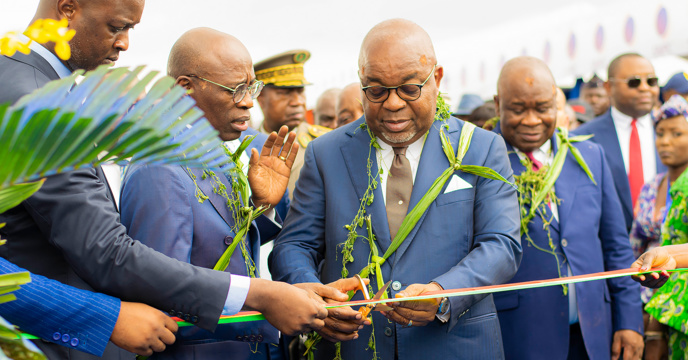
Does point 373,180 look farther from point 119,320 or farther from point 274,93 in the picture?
point 274,93

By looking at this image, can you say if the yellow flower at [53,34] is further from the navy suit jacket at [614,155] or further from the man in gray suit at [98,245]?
the navy suit jacket at [614,155]

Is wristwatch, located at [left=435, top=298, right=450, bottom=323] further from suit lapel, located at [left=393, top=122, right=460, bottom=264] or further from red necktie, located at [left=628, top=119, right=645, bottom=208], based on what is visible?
red necktie, located at [left=628, top=119, right=645, bottom=208]

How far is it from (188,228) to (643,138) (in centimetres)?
514

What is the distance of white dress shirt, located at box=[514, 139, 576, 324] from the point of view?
13.3 feet

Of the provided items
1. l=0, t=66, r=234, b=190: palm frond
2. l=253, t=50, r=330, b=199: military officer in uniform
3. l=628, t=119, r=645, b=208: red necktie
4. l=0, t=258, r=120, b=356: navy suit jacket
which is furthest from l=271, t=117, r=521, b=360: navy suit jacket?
l=628, t=119, r=645, b=208: red necktie

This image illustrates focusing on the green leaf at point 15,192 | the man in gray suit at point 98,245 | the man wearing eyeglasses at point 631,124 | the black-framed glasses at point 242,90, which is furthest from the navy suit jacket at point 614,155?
the green leaf at point 15,192

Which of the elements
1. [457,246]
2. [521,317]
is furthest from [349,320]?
[521,317]

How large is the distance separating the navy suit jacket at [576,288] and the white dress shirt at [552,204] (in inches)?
1.5

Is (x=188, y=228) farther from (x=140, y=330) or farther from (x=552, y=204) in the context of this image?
(x=552, y=204)

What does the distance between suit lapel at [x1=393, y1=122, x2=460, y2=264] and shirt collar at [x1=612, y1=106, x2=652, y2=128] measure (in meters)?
3.85

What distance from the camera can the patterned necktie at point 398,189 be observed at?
130 inches

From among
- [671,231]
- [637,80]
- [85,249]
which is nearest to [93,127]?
[85,249]

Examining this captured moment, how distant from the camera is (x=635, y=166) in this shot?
630cm

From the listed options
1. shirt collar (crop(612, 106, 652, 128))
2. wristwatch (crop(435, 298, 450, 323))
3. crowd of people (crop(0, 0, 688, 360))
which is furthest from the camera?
shirt collar (crop(612, 106, 652, 128))
